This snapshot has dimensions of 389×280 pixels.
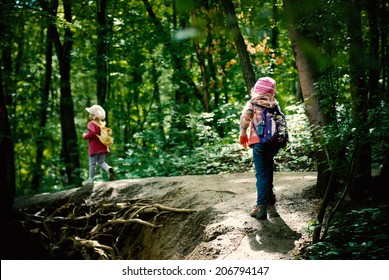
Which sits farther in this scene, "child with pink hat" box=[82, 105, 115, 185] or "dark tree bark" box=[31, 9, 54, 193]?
"dark tree bark" box=[31, 9, 54, 193]

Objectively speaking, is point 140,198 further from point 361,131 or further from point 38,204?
point 361,131

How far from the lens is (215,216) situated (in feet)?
19.7

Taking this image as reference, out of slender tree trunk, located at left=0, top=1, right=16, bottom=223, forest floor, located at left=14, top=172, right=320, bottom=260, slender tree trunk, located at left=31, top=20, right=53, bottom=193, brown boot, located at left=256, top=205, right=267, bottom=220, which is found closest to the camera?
forest floor, located at left=14, top=172, right=320, bottom=260

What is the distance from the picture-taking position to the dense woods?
3.30m

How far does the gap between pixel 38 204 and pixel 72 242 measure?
1657mm

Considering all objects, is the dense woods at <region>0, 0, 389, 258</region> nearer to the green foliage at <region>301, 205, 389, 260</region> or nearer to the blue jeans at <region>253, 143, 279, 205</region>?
the green foliage at <region>301, 205, 389, 260</region>

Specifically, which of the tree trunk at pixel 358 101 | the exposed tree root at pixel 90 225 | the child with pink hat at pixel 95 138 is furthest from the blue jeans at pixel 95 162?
the tree trunk at pixel 358 101

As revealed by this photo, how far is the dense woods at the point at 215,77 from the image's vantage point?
130 inches

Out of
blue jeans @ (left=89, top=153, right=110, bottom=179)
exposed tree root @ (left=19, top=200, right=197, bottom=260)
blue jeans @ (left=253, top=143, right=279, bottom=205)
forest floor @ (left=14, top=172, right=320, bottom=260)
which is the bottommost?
exposed tree root @ (left=19, top=200, right=197, bottom=260)

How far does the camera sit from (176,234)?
6.50m

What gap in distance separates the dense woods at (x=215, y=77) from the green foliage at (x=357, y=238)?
8.3 inches

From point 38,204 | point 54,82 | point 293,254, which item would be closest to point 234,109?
point 38,204

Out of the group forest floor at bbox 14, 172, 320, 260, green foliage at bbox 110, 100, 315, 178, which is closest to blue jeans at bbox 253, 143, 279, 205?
forest floor at bbox 14, 172, 320, 260

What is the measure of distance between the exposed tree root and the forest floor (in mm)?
167
